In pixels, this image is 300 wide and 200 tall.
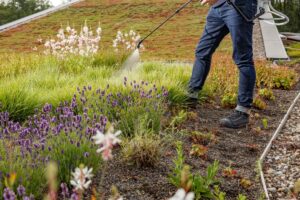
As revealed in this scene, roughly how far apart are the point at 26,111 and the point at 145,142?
176 centimetres

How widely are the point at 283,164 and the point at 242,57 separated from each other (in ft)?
4.33

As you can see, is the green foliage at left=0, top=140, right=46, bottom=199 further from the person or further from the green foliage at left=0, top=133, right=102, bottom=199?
the person

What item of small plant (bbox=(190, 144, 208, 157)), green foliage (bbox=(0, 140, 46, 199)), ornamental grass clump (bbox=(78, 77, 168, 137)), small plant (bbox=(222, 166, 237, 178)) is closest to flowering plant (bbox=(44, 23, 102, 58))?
ornamental grass clump (bbox=(78, 77, 168, 137))

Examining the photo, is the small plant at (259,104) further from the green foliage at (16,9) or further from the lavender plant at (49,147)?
the green foliage at (16,9)

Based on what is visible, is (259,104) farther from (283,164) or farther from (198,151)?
(198,151)

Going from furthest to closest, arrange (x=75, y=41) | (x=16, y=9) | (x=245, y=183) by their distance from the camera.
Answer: (x=16, y=9) → (x=75, y=41) → (x=245, y=183)

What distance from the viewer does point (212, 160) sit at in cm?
414

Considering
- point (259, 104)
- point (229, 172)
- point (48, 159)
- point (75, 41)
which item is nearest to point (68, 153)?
point (48, 159)

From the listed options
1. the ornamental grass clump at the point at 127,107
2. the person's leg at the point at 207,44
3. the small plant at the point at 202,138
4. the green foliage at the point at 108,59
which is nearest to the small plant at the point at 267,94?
the person's leg at the point at 207,44

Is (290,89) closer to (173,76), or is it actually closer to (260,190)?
(173,76)

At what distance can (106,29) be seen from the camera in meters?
20.0

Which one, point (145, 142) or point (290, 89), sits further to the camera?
point (290, 89)

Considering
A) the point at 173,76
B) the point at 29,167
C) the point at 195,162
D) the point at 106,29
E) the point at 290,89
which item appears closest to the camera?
the point at 29,167

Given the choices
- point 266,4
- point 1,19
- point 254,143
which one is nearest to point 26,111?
point 254,143
